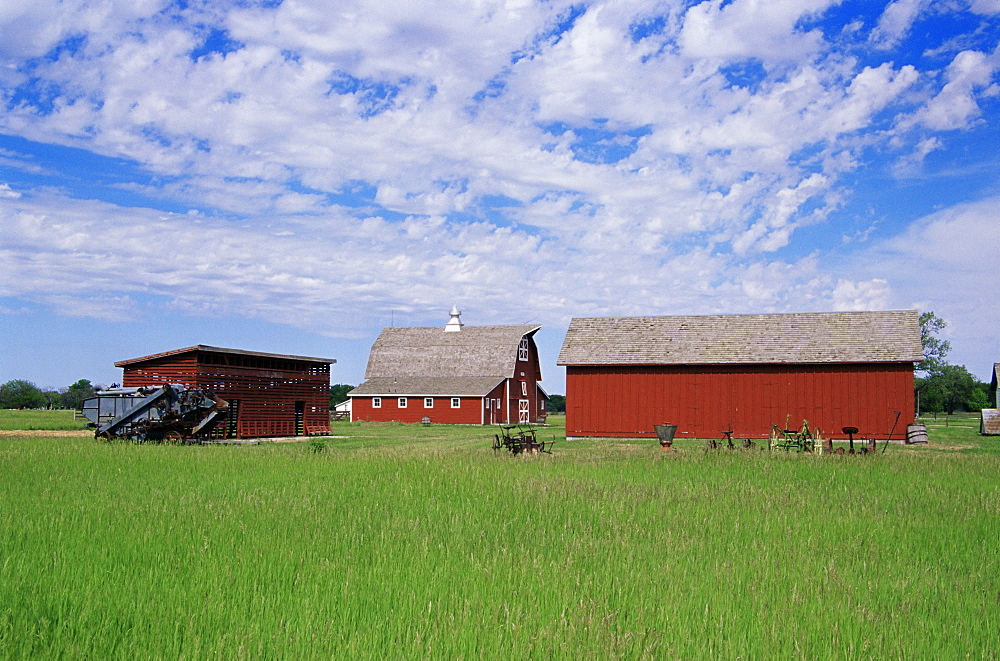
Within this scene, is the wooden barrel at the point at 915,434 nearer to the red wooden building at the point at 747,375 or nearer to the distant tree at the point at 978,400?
the red wooden building at the point at 747,375

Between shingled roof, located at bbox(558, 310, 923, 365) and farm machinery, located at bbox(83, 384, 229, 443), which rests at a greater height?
shingled roof, located at bbox(558, 310, 923, 365)

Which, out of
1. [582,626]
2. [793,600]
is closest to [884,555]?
[793,600]

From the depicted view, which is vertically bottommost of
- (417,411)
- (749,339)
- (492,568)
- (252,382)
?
(492,568)

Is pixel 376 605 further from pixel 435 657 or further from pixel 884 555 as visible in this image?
pixel 884 555

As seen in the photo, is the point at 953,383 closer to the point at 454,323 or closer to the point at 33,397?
the point at 454,323

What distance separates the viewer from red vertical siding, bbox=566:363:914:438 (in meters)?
36.5

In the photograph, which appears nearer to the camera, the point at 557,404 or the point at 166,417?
the point at 166,417

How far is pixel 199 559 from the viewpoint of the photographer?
27.7ft

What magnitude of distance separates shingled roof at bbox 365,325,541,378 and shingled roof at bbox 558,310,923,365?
20854 mm

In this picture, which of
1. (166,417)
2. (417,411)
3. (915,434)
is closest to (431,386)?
(417,411)

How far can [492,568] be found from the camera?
26.9 feet

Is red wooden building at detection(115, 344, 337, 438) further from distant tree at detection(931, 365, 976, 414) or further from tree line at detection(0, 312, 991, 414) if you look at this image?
distant tree at detection(931, 365, 976, 414)

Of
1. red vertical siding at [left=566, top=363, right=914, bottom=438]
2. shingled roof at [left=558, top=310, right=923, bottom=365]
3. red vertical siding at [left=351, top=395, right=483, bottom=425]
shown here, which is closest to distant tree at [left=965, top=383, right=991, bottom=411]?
red vertical siding at [left=351, top=395, right=483, bottom=425]

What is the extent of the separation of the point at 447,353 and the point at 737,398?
3058 cm
